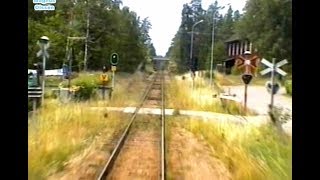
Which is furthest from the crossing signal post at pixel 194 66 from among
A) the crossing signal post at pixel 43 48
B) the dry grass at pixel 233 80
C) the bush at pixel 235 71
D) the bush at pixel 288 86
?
the crossing signal post at pixel 43 48

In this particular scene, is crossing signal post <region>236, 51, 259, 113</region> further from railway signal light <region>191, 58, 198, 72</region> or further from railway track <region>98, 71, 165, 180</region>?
railway track <region>98, 71, 165, 180</region>

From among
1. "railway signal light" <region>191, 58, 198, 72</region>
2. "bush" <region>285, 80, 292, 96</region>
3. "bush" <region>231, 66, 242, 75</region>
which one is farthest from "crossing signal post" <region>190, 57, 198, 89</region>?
"bush" <region>285, 80, 292, 96</region>

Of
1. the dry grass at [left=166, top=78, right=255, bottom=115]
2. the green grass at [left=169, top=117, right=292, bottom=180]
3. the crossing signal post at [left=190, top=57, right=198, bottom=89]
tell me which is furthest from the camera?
the crossing signal post at [left=190, top=57, right=198, bottom=89]

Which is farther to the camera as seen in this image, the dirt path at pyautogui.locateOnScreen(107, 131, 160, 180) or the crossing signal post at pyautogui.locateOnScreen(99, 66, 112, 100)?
the crossing signal post at pyautogui.locateOnScreen(99, 66, 112, 100)

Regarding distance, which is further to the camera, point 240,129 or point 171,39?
point 171,39

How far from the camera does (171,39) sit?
2.63 meters

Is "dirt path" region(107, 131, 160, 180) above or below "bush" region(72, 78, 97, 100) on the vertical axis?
below

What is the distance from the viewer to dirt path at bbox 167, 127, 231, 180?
2.41 m

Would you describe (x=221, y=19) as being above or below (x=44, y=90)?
above

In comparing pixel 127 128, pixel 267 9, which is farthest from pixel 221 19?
pixel 127 128

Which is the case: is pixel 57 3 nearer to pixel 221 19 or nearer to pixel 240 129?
pixel 221 19

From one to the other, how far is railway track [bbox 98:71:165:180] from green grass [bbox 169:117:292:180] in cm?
29
